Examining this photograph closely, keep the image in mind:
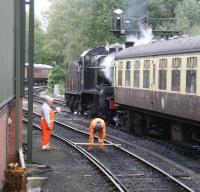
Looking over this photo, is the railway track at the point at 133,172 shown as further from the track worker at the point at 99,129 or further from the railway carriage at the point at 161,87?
the railway carriage at the point at 161,87

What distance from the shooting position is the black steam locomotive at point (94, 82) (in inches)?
995

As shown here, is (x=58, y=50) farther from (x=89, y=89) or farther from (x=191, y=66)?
(x=191, y=66)

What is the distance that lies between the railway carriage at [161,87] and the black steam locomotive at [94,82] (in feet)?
7.17

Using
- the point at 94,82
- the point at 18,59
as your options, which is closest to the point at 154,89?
the point at 18,59

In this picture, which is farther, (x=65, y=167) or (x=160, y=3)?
(x=160, y=3)

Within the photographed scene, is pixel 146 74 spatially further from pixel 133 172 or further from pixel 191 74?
pixel 133 172

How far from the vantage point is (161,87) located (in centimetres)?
1705

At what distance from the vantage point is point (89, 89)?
93.5 feet

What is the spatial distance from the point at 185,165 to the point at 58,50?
53430 millimetres

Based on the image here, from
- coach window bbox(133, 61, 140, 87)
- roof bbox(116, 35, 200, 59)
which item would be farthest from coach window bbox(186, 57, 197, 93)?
coach window bbox(133, 61, 140, 87)

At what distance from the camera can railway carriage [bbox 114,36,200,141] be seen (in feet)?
48.3

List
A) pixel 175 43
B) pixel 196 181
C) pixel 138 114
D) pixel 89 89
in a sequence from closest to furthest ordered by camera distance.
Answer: pixel 196 181 → pixel 175 43 → pixel 138 114 → pixel 89 89

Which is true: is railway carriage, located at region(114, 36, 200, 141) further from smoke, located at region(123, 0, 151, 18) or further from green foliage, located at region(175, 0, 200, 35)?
smoke, located at region(123, 0, 151, 18)

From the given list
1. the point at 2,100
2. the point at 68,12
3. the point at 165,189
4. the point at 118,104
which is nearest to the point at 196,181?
the point at 165,189
